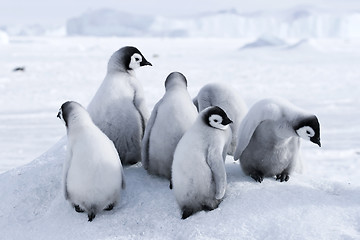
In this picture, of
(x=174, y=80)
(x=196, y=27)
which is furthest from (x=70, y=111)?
(x=196, y=27)

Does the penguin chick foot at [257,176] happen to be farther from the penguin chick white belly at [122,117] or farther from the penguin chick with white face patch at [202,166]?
the penguin chick white belly at [122,117]

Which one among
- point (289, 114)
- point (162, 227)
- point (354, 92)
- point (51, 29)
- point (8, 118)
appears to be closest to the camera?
point (162, 227)

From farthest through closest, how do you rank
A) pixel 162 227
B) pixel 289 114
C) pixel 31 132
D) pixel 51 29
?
1. pixel 51 29
2. pixel 31 132
3. pixel 289 114
4. pixel 162 227

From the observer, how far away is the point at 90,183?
2.44m

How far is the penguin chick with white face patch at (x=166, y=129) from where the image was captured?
9.02ft

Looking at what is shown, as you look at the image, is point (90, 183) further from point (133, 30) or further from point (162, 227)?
point (133, 30)

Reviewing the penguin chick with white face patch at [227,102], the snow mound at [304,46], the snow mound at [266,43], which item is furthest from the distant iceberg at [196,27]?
the penguin chick with white face patch at [227,102]

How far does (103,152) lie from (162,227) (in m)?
0.49

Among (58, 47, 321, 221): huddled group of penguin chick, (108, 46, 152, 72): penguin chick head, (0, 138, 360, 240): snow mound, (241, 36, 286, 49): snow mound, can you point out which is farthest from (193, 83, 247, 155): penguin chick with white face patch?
(241, 36, 286, 49): snow mound

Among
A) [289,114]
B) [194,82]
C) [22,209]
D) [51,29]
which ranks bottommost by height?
[51,29]

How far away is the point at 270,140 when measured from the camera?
109 inches

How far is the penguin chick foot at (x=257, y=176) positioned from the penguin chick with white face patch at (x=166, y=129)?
0.48m

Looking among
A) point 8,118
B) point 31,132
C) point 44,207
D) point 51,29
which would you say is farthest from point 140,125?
point 51,29

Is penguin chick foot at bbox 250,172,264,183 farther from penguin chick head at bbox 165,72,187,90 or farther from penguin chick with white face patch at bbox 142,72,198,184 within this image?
penguin chick head at bbox 165,72,187,90
